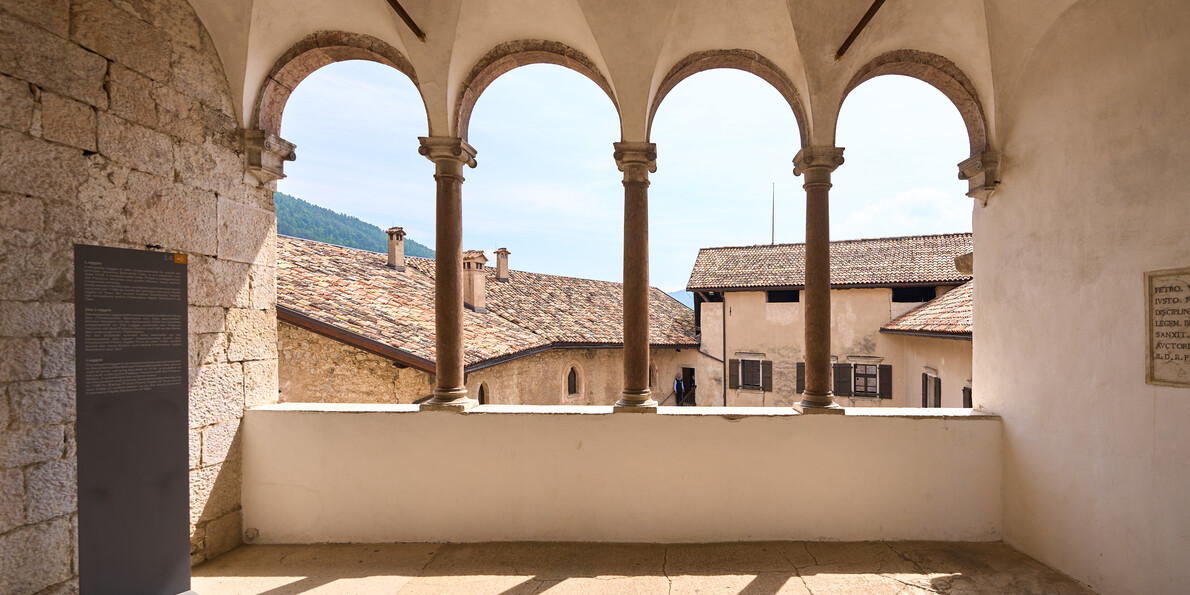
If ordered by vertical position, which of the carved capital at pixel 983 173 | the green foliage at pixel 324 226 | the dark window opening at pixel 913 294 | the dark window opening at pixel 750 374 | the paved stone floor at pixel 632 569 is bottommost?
the dark window opening at pixel 750 374

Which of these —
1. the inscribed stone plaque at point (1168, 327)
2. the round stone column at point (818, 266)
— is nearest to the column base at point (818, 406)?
the round stone column at point (818, 266)

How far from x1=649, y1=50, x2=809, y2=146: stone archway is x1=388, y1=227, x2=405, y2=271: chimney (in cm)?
1036

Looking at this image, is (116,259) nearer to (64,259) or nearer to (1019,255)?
(64,259)

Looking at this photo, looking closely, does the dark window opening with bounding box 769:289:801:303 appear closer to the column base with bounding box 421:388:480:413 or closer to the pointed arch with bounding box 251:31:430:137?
the column base with bounding box 421:388:480:413

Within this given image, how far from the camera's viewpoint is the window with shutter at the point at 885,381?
46.3 ft

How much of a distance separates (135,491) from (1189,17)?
6769mm

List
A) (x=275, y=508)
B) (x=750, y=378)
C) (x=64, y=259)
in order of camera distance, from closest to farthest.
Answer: (x=64, y=259)
(x=275, y=508)
(x=750, y=378)

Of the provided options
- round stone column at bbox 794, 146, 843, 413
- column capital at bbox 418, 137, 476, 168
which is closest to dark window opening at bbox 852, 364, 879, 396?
round stone column at bbox 794, 146, 843, 413

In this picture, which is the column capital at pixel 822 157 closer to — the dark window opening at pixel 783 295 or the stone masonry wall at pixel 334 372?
the stone masonry wall at pixel 334 372

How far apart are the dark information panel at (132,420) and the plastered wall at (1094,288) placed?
5.91 metres

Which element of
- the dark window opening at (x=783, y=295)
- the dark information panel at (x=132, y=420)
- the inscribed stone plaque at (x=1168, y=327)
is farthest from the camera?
the dark window opening at (x=783, y=295)

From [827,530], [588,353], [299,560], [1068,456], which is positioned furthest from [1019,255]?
[588,353]

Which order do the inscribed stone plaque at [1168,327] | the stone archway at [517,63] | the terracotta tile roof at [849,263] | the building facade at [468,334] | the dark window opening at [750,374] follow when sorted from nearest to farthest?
the inscribed stone plaque at [1168,327] < the stone archway at [517,63] < the building facade at [468,334] < the terracotta tile roof at [849,263] < the dark window opening at [750,374]

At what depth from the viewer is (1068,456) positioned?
11.3 ft
